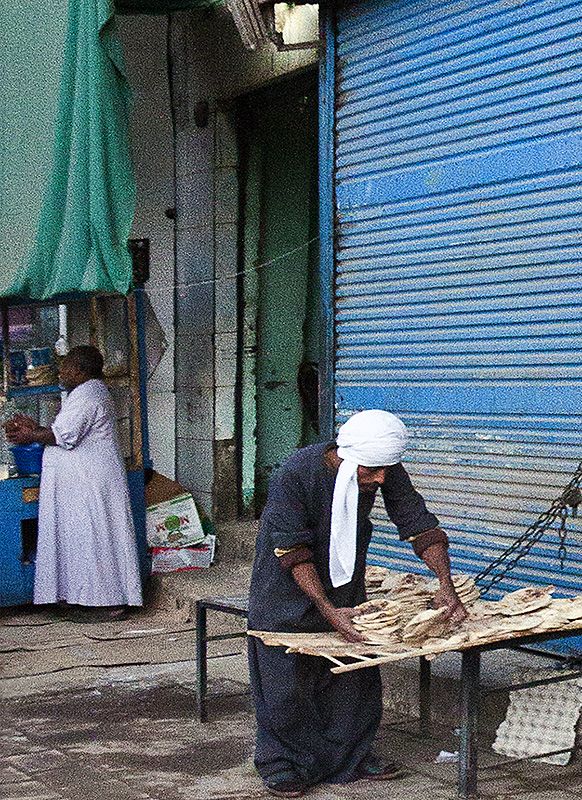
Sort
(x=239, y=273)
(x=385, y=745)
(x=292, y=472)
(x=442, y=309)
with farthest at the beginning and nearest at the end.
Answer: (x=239, y=273) → (x=442, y=309) → (x=385, y=745) → (x=292, y=472)

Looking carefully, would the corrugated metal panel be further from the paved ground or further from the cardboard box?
the cardboard box

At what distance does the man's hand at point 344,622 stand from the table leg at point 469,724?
0.38m

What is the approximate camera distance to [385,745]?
16.1ft

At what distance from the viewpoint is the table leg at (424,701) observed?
199 inches

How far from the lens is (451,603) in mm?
4250

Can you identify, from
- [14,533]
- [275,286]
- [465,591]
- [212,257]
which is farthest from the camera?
[275,286]

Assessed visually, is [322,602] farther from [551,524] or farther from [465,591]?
[551,524]

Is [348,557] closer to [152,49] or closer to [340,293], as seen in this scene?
[340,293]

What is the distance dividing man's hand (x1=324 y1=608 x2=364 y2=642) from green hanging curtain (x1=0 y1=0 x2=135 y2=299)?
122 inches

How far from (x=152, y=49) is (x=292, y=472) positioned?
5.73 m

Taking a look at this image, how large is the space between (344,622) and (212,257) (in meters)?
4.96

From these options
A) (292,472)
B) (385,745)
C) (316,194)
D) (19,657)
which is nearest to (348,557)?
(292,472)

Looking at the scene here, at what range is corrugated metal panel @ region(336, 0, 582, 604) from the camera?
5.12m

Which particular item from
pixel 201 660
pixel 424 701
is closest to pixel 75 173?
pixel 201 660
